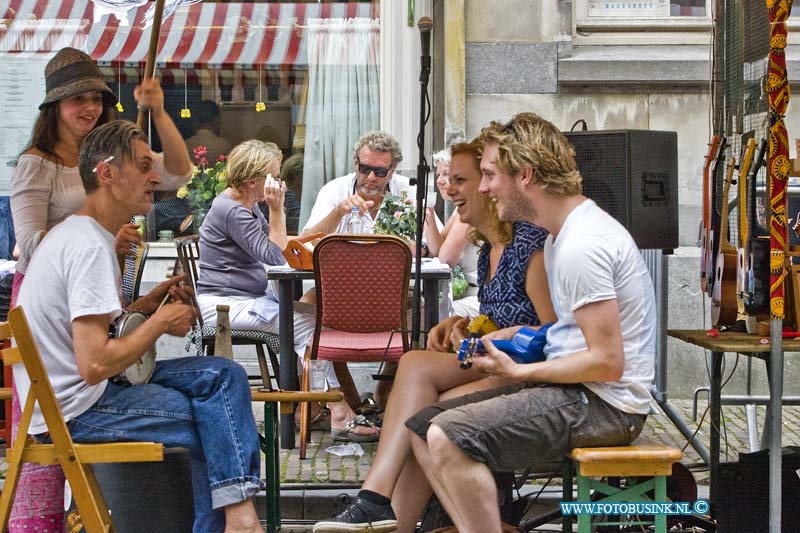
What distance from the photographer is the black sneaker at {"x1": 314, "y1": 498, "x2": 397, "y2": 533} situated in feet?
13.5

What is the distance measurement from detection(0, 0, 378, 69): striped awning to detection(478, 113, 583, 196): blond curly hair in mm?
4761

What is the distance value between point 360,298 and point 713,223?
6.69ft

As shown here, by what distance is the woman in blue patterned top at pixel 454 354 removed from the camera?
13.9ft

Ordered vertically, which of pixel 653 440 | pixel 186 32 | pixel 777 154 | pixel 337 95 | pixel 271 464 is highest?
pixel 186 32

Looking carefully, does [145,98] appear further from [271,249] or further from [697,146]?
[697,146]

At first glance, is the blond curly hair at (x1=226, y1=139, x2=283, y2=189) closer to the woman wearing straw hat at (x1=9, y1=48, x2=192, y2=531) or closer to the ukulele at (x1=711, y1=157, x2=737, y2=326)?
the woman wearing straw hat at (x1=9, y1=48, x2=192, y2=531)

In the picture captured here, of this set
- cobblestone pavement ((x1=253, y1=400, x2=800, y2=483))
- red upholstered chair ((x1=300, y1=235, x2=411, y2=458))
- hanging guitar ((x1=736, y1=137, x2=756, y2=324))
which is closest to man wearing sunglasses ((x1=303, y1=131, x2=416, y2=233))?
red upholstered chair ((x1=300, y1=235, x2=411, y2=458))

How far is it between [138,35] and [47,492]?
4895mm

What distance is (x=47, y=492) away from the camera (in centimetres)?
408

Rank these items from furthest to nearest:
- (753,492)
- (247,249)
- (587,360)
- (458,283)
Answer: (458,283) → (247,249) → (753,492) → (587,360)

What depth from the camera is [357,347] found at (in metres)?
6.28

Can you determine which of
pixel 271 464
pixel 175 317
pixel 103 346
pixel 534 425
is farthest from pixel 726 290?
pixel 103 346

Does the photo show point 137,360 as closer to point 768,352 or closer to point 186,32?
point 768,352

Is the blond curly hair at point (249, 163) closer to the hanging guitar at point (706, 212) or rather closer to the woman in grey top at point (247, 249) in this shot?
the woman in grey top at point (247, 249)
